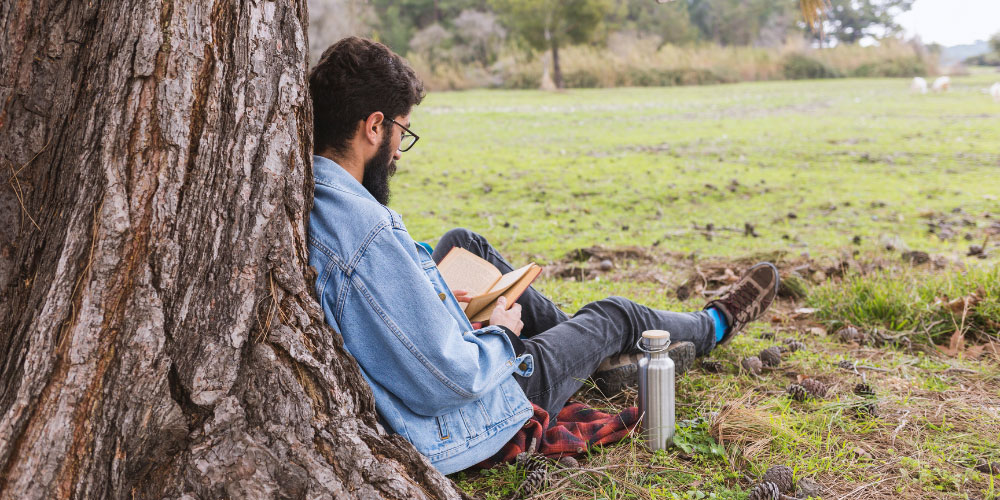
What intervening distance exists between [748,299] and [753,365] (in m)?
0.35

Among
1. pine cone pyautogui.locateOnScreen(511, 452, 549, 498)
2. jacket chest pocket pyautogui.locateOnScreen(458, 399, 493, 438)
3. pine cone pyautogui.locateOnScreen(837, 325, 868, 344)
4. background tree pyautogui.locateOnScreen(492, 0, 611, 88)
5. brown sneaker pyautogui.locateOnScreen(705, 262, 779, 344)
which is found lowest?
pine cone pyautogui.locateOnScreen(837, 325, 868, 344)

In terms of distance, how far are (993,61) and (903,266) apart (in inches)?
1732

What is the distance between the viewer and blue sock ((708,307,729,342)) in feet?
11.2

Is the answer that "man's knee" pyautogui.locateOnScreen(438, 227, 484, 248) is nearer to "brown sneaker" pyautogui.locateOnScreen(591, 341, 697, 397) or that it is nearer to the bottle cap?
"brown sneaker" pyautogui.locateOnScreen(591, 341, 697, 397)

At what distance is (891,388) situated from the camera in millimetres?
3043

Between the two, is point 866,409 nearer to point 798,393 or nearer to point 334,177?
point 798,393

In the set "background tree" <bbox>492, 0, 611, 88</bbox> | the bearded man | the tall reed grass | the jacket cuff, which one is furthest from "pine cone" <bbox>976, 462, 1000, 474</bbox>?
"background tree" <bbox>492, 0, 611, 88</bbox>

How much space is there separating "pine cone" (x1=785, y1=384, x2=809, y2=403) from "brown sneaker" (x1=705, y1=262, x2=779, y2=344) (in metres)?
0.50

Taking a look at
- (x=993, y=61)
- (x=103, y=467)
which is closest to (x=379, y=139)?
(x=103, y=467)

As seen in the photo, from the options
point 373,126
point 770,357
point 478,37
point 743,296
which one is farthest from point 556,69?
point 373,126

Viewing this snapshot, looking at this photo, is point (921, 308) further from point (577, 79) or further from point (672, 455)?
point (577, 79)

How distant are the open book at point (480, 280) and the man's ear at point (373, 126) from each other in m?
0.62

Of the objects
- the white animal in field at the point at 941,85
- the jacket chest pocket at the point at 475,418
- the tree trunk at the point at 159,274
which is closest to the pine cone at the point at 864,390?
the jacket chest pocket at the point at 475,418

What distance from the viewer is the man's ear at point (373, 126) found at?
92.0 inches
